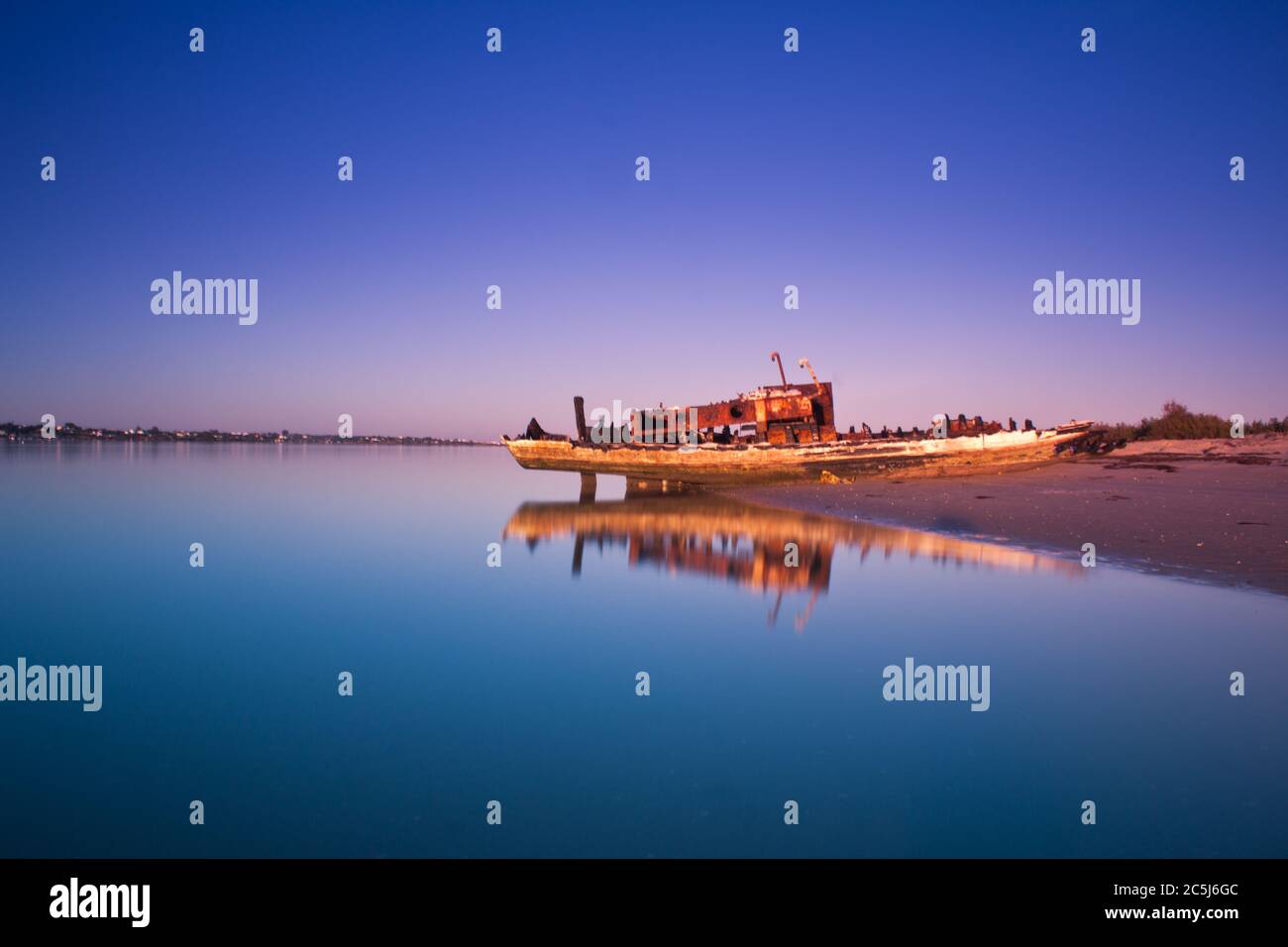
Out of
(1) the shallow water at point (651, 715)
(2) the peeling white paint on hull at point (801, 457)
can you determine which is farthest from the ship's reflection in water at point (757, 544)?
(2) the peeling white paint on hull at point (801, 457)

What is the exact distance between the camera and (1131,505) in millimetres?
17562

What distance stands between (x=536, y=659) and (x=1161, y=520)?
14382 mm

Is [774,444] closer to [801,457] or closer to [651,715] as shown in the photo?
[801,457]

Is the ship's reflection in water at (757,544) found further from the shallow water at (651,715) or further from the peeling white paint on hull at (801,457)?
the peeling white paint on hull at (801,457)

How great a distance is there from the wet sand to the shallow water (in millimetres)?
1537

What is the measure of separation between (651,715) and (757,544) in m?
10.5

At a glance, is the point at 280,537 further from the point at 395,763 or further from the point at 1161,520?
the point at 1161,520

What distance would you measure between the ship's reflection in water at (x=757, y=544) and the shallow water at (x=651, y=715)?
0.72 feet

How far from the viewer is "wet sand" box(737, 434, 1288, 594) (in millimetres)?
11630

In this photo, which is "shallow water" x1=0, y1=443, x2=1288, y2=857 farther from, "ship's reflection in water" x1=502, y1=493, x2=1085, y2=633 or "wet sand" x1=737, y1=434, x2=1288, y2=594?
"wet sand" x1=737, y1=434, x2=1288, y2=594

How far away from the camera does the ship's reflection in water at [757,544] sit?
12102 mm

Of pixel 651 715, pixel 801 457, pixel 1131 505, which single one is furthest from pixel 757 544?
pixel 801 457
